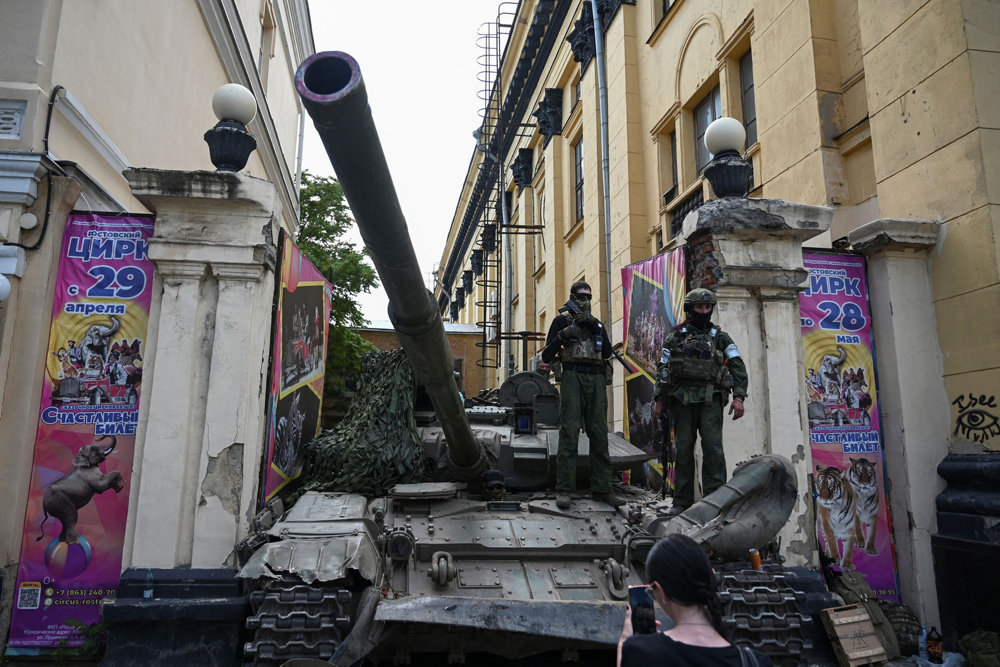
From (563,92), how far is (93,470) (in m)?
14.3

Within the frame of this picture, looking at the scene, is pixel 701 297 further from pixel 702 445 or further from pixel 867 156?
pixel 867 156

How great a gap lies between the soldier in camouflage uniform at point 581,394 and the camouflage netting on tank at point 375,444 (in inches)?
49.3

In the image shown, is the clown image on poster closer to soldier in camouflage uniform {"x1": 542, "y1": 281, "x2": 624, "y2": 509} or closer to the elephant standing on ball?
soldier in camouflage uniform {"x1": 542, "y1": 281, "x2": 624, "y2": 509}

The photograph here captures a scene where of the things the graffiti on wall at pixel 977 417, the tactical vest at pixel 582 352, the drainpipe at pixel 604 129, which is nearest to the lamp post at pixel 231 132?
the tactical vest at pixel 582 352

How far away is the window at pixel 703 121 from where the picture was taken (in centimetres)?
1029

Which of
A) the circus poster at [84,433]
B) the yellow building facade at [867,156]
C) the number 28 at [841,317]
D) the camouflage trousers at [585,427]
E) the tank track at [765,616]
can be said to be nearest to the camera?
the tank track at [765,616]

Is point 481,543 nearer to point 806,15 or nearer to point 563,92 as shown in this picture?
point 806,15

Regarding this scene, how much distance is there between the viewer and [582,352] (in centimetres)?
582

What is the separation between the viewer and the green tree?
13.3 meters

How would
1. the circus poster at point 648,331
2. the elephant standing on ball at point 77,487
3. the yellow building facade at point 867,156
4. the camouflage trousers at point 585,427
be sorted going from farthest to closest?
1. the circus poster at point 648,331
2. the camouflage trousers at point 585,427
3. the yellow building facade at point 867,156
4. the elephant standing on ball at point 77,487

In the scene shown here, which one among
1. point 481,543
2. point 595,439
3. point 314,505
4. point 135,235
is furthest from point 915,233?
point 135,235

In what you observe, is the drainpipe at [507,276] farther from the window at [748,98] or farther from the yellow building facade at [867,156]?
the window at [748,98]

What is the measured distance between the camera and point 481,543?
4.49 metres

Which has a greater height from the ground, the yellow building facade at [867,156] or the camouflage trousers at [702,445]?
the yellow building facade at [867,156]
